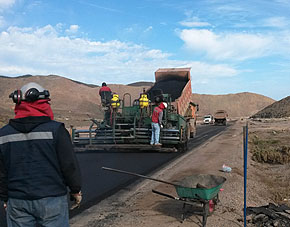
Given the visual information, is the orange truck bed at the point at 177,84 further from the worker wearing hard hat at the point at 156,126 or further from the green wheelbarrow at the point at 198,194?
the green wheelbarrow at the point at 198,194

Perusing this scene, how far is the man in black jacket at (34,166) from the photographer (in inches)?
106

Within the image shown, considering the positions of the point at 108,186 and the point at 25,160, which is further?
the point at 108,186

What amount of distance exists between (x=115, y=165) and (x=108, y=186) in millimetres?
2767

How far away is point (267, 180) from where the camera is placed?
9766mm

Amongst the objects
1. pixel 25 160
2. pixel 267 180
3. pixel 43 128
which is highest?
pixel 43 128

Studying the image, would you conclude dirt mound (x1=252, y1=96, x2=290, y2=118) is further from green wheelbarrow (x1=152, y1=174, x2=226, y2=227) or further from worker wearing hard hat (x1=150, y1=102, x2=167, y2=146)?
green wheelbarrow (x1=152, y1=174, x2=226, y2=227)

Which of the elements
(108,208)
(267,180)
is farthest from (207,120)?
(108,208)

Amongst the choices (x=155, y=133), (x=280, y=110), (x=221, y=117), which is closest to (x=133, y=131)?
(x=155, y=133)

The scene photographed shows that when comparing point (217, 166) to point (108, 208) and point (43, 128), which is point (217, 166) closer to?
point (108, 208)

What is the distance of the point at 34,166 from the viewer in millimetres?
2711

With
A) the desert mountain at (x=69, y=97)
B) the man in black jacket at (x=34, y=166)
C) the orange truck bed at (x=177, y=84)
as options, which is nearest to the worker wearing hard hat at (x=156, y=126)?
the orange truck bed at (x=177, y=84)

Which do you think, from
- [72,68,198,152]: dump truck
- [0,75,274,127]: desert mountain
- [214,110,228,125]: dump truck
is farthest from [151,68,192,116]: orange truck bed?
[214,110,228,125]: dump truck

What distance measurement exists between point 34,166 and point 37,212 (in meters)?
0.35

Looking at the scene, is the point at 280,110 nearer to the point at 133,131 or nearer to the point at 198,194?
the point at 133,131
